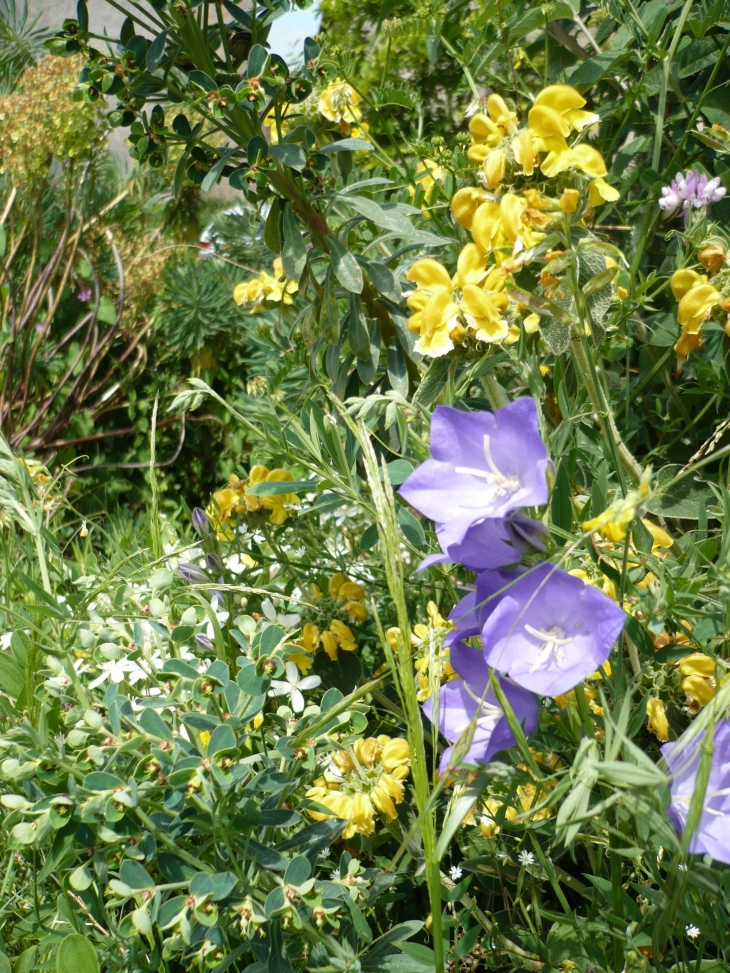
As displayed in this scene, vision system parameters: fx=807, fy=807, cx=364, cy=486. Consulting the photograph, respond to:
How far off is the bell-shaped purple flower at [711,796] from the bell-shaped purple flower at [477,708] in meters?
0.11

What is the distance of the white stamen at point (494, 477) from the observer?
24.0 inches

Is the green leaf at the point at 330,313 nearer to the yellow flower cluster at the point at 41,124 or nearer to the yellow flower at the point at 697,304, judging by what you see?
the yellow flower at the point at 697,304

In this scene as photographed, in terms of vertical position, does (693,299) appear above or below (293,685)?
above

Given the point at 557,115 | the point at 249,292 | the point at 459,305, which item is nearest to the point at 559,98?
the point at 557,115

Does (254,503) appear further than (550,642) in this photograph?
Yes

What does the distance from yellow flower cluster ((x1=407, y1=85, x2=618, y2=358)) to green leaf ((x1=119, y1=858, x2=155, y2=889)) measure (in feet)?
1.78

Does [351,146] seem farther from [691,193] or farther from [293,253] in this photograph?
[691,193]

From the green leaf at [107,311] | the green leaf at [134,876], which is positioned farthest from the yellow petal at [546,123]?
the green leaf at [107,311]

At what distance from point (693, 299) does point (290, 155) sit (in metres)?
0.56

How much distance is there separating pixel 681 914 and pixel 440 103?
2.07m

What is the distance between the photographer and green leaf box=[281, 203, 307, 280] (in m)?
1.14

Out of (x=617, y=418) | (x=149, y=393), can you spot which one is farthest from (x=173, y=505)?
(x=617, y=418)

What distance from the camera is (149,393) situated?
2.94 meters

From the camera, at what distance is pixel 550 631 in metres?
0.59
